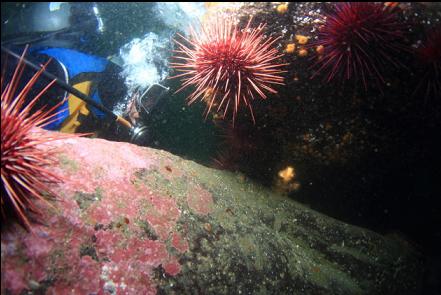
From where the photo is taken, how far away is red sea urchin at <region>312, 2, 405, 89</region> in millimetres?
3193

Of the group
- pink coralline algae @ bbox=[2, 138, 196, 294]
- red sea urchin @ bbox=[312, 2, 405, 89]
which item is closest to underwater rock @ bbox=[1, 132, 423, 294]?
pink coralline algae @ bbox=[2, 138, 196, 294]

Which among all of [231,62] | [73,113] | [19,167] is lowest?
[73,113]

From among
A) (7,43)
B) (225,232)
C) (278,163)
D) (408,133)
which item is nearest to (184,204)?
(225,232)

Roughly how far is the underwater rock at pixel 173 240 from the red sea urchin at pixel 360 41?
2062 millimetres

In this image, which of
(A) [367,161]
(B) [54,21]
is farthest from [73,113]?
(A) [367,161]

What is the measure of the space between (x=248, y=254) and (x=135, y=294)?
133cm

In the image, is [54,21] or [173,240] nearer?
[173,240]

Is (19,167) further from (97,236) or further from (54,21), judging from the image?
(54,21)

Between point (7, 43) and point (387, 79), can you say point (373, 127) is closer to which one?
point (387, 79)

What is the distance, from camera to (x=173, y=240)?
2775 mm

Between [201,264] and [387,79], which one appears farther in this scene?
[387,79]

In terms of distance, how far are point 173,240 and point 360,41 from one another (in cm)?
287

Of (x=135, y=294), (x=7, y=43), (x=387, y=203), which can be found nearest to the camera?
(x=135, y=294)

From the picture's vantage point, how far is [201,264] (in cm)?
285
